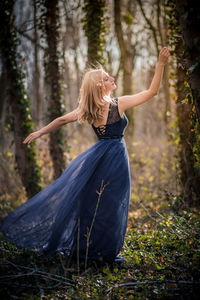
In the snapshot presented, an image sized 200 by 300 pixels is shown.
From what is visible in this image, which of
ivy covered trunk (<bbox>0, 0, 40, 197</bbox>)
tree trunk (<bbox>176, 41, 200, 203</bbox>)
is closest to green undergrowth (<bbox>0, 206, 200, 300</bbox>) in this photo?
tree trunk (<bbox>176, 41, 200, 203</bbox>)

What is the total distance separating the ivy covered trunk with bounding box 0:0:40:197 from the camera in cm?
610

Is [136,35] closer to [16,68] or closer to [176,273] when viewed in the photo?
[16,68]

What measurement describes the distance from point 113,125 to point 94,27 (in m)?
3.70

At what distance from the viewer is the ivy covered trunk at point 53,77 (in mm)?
6359

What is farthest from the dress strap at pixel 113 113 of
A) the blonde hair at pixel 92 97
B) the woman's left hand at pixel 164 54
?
the woman's left hand at pixel 164 54

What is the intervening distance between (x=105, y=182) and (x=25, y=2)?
34.8ft

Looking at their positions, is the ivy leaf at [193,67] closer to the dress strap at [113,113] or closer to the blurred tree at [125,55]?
the dress strap at [113,113]

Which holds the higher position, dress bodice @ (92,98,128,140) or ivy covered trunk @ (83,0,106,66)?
ivy covered trunk @ (83,0,106,66)

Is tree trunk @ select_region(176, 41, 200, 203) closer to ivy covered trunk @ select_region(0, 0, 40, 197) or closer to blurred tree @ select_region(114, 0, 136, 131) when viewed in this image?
ivy covered trunk @ select_region(0, 0, 40, 197)

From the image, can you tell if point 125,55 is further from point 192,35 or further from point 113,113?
point 192,35

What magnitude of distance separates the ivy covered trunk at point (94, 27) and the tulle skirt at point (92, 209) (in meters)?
3.38

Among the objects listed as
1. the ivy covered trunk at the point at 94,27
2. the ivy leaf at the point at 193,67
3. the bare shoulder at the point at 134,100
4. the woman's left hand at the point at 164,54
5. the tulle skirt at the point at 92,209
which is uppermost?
the ivy covered trunk at the point at 94,27

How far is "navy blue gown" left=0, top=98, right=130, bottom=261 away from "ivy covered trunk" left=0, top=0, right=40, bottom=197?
2.93m

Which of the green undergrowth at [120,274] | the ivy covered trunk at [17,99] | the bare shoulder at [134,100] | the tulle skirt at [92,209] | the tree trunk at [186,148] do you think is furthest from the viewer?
the ivy covered trunk at [17,99]
